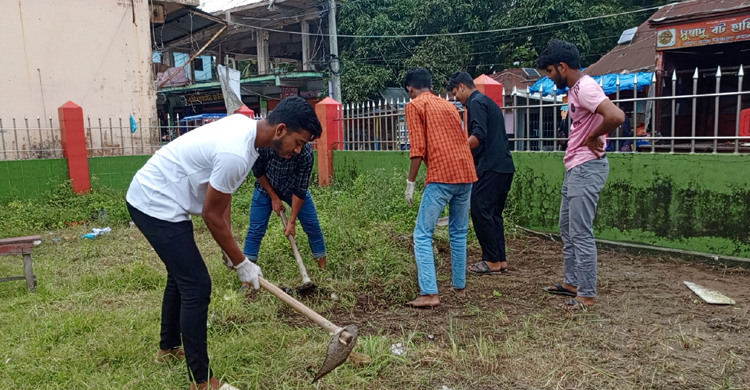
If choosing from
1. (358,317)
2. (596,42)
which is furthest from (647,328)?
(596,42)

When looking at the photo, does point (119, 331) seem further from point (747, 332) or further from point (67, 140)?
point (67, 140)

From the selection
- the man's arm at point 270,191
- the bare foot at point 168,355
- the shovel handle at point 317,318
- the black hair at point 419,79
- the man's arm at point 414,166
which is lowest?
the bare foot at point 168,355

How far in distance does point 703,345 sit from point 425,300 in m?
1.69

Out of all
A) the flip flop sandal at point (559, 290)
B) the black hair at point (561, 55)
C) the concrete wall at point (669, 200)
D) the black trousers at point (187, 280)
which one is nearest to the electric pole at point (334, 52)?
the concrete wall at point (669, 200)

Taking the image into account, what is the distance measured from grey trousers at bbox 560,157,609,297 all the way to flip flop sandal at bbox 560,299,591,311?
0.07 meters

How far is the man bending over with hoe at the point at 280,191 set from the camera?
4137 millimetres

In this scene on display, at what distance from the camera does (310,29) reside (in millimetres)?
20000

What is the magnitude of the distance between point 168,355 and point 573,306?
2607 millimetres

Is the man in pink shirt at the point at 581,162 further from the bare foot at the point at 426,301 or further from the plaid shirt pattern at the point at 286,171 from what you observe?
the plaid shirt pattern at the point at 286,171

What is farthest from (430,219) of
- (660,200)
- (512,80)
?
(512,80)

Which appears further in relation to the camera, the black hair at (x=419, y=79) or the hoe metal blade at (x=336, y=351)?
the black hair at (x=419, y=79)

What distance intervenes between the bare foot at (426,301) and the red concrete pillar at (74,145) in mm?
7201

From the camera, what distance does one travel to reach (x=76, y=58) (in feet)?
36.1

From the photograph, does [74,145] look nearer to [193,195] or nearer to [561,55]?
[193,195]
